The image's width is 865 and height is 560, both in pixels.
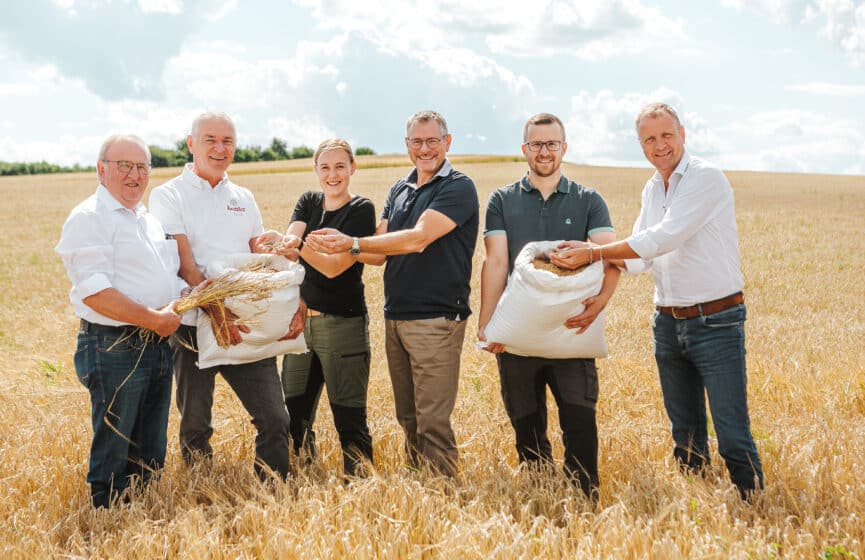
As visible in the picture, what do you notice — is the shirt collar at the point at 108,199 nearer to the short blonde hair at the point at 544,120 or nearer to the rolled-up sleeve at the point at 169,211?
the rolled-up sleeve at the point at 169,211

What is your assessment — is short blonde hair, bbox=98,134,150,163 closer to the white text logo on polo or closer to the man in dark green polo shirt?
the white text logo on polo

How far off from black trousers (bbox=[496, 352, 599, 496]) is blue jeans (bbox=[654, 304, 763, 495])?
1.58ft

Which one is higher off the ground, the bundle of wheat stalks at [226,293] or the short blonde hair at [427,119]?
the short blonde hair at [427,119]

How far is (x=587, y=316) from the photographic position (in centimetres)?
408

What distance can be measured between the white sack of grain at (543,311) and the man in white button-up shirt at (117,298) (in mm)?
1791

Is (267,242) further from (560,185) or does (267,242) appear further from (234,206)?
(560,185)

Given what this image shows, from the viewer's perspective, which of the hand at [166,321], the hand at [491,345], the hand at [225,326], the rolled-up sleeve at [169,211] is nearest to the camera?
the hand at [166,321]

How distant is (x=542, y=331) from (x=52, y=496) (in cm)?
288

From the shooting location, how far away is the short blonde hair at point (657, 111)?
406cm

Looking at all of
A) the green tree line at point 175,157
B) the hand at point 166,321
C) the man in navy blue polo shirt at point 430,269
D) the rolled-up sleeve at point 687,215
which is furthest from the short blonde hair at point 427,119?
the green tree line at point 175,157

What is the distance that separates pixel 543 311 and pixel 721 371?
3.37ft

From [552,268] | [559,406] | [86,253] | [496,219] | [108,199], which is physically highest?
[108,199]

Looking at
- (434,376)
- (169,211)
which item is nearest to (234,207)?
(169,211)

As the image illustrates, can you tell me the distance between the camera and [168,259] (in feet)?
13.2
